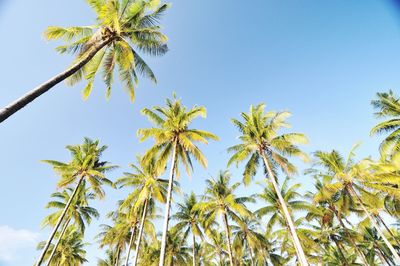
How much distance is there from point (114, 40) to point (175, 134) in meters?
8.11

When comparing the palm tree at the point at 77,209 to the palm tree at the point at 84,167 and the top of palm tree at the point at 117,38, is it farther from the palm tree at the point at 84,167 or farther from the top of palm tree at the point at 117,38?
the top of palm tree at the point at 117,38

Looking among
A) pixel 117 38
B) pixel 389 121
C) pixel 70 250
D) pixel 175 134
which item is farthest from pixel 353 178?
pixel 70 250

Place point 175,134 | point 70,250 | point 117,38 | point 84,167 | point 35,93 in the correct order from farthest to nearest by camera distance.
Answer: point 70,250 < point 84,167 < point 175,134 < point 117,38 < point 35,93

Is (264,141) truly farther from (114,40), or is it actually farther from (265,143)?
(114,40)

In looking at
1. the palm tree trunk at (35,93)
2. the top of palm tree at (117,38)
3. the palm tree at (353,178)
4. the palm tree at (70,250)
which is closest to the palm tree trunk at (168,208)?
the top of palm tree at (117,38)

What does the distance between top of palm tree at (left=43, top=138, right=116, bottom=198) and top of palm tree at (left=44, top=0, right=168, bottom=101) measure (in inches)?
422

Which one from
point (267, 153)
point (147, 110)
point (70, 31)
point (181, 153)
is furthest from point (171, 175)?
point (70, 31)

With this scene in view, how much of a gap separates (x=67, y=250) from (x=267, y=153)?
2846 cm

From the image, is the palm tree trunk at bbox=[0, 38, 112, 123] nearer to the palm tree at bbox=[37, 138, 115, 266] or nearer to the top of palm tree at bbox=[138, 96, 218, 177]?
the top of palm tree at bbox=[138, 96, 218, 177]

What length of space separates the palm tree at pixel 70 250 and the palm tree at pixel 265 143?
2448 cm

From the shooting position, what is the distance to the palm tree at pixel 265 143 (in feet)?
62.0

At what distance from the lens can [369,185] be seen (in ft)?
69.6

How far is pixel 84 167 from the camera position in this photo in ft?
71.7

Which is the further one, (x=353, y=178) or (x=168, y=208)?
(x=353, y=178)
